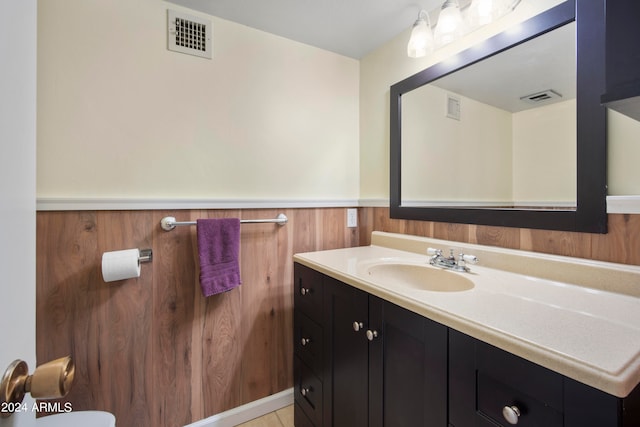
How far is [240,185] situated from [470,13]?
127cm

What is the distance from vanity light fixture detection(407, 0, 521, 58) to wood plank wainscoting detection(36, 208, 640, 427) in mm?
827

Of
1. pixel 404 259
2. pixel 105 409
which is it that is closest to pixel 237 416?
pixel 105 409

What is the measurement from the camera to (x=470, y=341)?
641 mm

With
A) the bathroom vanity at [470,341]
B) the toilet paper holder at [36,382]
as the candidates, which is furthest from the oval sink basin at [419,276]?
the toilet paper holder at [36,382]

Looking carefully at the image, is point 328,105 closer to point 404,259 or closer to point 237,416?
point 404,259

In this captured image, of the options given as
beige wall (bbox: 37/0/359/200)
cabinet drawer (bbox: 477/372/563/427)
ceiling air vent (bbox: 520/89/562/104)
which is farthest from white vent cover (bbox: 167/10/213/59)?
cabinet drawer (bbox: 477/372/563/427)

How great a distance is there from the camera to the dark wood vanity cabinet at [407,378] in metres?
0.51

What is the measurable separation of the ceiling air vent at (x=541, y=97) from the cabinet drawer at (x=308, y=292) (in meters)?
1.04

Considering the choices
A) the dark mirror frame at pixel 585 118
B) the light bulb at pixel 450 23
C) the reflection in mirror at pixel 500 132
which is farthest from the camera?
the light bulb at pixel 450 23

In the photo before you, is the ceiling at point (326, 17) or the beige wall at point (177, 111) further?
the ceiling at point (326, 17)

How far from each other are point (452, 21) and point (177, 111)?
128 centimetres

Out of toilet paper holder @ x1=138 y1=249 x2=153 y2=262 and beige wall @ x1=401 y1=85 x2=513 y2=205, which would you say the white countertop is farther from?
toilet paper holder @ x1=138 y1=249 x2=153 y2=262

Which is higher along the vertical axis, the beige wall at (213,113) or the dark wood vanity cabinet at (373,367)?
the beige wall at (213,113)

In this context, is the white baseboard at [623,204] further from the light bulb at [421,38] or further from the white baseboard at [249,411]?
the white baseboard at [249,411]
